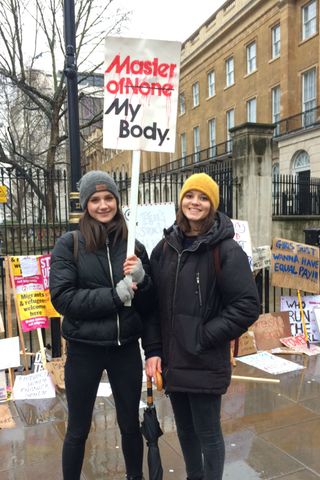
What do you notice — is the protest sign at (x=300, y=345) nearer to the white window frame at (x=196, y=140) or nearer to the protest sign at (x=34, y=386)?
the protest sign at (x=34, y=386)

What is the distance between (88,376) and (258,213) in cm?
683

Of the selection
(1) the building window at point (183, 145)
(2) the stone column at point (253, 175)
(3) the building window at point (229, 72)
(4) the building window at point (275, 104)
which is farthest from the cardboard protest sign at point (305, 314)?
(1) the building window at point (183, 145)

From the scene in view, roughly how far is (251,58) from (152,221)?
26635mm

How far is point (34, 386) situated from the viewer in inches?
173

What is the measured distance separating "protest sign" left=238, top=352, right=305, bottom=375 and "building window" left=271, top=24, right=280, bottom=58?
2443 centimetres

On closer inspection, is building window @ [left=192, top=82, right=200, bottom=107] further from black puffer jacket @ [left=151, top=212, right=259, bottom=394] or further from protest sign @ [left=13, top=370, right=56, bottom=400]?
black puffer jacket @ [left=151, top=212, right=259, bottom=394]

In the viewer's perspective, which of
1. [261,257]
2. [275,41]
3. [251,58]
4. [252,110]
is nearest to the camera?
[261,257]

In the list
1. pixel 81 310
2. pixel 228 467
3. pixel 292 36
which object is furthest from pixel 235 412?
pixel 292 36

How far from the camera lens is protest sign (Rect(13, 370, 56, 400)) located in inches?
167

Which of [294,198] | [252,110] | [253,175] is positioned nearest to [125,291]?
[253,175]

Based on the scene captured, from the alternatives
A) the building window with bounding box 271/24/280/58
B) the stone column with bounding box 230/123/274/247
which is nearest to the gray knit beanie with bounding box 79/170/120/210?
the stone column with bounding box 230/123/274/247

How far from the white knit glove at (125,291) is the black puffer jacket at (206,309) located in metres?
0.21

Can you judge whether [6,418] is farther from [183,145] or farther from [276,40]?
[183,145]

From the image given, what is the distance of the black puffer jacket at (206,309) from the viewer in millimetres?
2203
